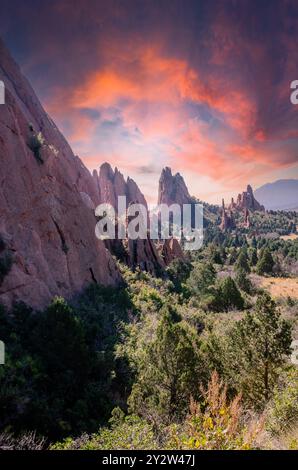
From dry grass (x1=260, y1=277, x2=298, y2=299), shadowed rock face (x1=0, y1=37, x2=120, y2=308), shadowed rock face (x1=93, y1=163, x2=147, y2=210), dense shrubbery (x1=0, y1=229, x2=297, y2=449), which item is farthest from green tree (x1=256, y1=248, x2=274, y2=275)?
shadowed rock face (x1=93, y1=163, x2=147, y2=210)

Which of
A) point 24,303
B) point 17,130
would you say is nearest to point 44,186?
point 17,130

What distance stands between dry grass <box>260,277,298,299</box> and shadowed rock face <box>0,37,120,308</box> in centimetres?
3702

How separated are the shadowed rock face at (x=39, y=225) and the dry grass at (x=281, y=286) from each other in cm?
3702

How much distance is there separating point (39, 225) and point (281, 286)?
54.8m

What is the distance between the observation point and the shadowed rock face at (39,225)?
19531 millimetres

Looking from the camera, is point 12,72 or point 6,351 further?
point 12,72

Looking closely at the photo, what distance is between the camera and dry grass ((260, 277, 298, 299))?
170 feet

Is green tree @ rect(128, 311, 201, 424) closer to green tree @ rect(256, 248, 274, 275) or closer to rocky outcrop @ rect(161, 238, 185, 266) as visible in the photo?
rocky outcrop @ rect(161, 238, 185, 266)

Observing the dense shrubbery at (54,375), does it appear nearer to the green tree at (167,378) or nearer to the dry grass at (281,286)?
the green tree at (167,378)

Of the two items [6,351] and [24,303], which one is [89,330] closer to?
[24,303]

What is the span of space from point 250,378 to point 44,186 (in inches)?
914

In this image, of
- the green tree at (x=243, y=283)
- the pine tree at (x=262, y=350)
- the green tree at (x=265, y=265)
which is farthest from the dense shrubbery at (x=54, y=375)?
the green tree at (x=265, y=265)

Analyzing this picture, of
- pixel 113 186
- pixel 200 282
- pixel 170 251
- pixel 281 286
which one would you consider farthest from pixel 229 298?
pixel 113 186

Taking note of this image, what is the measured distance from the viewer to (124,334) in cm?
2152
